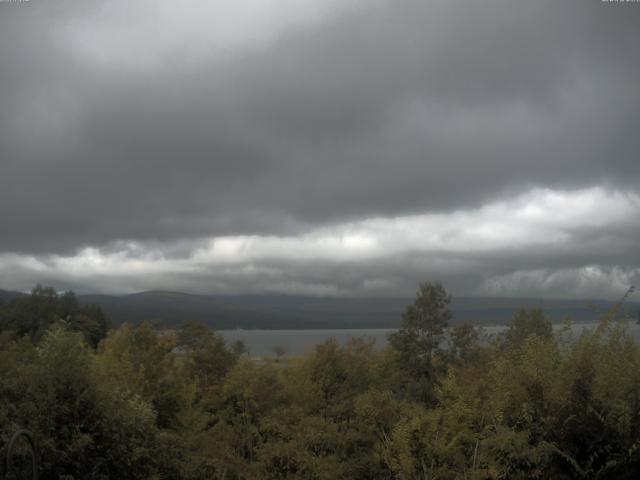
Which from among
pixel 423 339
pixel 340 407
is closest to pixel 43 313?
pixel 423 339

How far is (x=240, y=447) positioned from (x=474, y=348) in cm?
1398

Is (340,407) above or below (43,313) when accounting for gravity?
below

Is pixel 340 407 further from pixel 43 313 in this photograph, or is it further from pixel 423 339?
pixel 43 313

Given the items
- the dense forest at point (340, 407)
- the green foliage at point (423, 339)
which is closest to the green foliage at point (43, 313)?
the dense forest at point (340, 407)

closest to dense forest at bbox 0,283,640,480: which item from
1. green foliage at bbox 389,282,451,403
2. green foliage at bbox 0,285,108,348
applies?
green foliage at bbox 389,282,451,403

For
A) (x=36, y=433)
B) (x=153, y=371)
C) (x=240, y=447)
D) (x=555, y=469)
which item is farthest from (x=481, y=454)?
(x=153, y=371)

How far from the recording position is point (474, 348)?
31359 mm

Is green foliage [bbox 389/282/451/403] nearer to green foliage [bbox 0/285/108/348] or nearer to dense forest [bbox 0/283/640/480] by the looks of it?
dense forest [bbox 0/283/640/480]

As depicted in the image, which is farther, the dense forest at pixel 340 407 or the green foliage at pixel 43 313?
the green foliage at pixel 43 313

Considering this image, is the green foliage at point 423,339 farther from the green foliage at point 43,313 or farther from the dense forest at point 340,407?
the green foliage at point 43,313

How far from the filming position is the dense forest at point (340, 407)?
11.7 meters

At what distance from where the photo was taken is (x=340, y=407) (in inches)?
877

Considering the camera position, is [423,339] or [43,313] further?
[43,313]

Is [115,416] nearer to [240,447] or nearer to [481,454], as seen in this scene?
[481,454]
